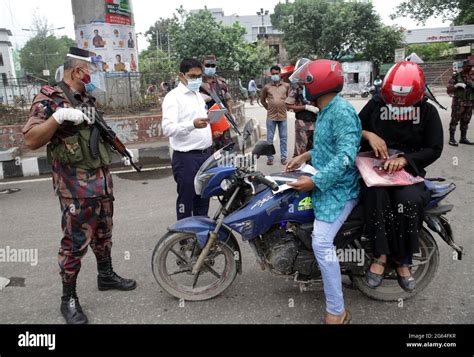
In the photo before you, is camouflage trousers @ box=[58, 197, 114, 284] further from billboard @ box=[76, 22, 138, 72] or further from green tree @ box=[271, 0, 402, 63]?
green tree @ box=[271, 0, 402, 63]

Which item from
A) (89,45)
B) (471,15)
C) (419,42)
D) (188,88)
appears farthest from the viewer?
(419,42)

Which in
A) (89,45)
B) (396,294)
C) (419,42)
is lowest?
(396,294)

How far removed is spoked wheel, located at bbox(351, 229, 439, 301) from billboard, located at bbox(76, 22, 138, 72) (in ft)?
25.8

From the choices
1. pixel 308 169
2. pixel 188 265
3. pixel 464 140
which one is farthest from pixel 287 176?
pixel 464 140

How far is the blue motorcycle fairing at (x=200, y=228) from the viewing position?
9.04 ft

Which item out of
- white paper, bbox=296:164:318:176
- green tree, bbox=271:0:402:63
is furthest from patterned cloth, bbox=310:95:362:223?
green tree, bbox=271:0:402:63

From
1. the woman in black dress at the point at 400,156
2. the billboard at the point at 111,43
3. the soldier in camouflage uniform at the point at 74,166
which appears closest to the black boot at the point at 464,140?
the woman in black dress at the point at 400,156

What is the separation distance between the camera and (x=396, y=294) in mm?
2840

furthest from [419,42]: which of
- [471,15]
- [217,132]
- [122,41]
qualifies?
[217,132]

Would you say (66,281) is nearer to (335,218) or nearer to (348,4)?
(335,218)

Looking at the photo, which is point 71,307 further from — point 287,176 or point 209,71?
point 209,71

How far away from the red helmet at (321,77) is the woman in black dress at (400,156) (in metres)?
0.34

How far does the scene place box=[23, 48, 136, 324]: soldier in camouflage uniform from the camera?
2.48 metres

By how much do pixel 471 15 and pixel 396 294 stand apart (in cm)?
3232
